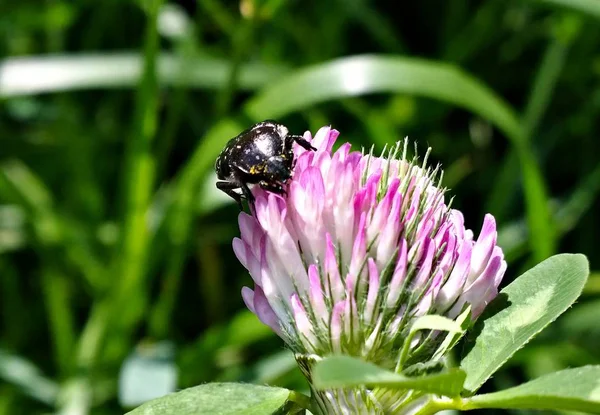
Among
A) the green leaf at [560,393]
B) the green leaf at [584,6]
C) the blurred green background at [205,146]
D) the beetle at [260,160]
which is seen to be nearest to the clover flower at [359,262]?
the beetle at [260,160]

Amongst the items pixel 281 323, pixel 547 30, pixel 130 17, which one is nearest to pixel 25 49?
pixel 130 17

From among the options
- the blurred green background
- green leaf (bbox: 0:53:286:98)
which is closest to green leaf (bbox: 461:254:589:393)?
the blurred green background

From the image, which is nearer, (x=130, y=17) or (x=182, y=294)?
(x=182, y=294)

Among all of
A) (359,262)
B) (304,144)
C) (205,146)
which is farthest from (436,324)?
(205,146)

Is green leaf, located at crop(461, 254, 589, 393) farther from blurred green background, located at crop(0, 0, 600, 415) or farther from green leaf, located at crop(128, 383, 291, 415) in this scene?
blurred green background, located at crop(0, 0, 600, 415)

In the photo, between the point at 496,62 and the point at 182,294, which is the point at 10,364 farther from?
the point at 496,62

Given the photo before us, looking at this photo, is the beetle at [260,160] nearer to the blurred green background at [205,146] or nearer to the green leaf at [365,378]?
the green leaf at [365,378]
